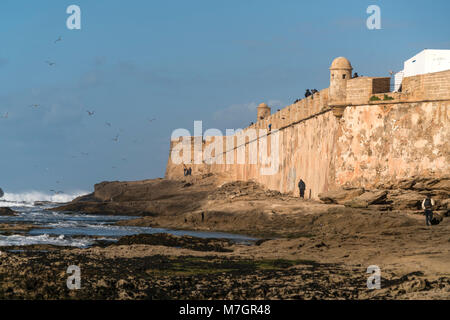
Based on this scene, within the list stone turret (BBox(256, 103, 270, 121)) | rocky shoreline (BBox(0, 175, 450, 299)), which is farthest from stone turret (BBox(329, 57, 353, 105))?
stone turret (BBox(256, 103, 270, 121))

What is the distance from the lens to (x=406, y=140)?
959 inches

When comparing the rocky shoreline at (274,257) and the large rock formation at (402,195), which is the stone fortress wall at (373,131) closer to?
the large rock formation at (402,195)

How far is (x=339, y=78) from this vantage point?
26172 millimetres

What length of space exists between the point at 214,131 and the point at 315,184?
126ft

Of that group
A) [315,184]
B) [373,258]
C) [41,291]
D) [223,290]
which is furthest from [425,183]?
[41,291]

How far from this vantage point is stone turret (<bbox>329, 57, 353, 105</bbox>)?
26109mm

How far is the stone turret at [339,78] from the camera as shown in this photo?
85.7ft

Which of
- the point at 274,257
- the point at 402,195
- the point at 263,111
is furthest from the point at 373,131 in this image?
the point at 263,111

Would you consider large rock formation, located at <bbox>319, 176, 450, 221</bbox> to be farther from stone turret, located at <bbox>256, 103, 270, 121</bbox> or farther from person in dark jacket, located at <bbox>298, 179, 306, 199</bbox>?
stone turret, located at <bbox>256, 103, 270, 121</bbox>
